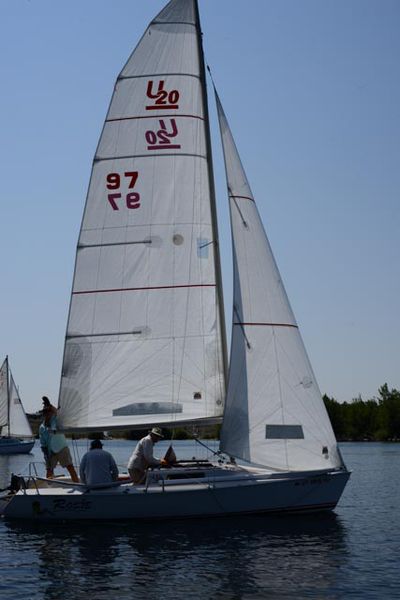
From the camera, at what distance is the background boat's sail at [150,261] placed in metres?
25.4

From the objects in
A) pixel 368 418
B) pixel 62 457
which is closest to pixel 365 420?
pixel 368 418

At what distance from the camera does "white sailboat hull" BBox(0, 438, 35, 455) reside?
289 feet

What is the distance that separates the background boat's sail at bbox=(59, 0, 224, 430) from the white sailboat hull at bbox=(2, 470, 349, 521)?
7.12 ft

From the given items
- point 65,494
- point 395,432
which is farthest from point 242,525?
point 395,432

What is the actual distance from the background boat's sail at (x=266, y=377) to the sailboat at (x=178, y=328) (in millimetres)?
35

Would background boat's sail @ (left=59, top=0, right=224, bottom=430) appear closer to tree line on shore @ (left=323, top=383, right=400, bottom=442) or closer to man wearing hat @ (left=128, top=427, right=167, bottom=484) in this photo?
man wearing hat @ (left=128, top=427, right=167, bottom=484)

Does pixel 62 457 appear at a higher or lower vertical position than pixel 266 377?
lower

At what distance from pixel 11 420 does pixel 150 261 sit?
6873 centimetres

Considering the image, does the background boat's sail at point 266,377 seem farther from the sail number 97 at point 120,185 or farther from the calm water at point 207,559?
the sail number 97 at point 120,185

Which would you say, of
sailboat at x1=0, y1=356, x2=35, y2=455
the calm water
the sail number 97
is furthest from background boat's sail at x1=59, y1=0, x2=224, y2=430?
sailboat at x1=0, y1=356, x2=35, y2=455

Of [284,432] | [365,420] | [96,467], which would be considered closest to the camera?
[96,467]

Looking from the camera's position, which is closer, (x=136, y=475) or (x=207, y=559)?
(x=207, y=559)

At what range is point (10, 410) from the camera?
89875 mm

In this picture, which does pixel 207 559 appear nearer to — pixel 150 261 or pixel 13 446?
pixel 150 261
